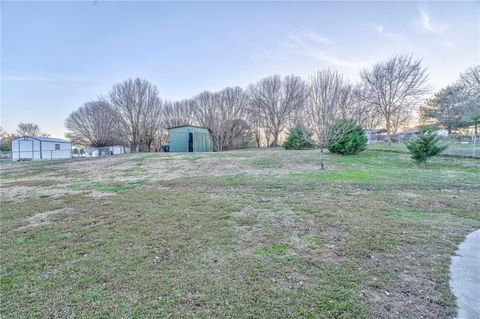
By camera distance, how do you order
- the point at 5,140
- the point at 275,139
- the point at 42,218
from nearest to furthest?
1. the point at 42,218
2. the point at 275,139
3. the point at 5,140

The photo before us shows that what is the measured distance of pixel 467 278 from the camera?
2322 millimetres

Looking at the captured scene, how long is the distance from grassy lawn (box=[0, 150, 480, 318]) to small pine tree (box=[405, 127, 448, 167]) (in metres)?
5.81

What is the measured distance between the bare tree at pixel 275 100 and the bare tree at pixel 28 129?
43.9 m

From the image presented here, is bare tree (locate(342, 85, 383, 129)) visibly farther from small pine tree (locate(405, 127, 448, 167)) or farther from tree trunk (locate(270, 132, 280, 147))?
tree trunk (locate(270, 132, 280, 147))

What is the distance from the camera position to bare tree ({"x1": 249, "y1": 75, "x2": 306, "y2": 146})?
31.4 metres

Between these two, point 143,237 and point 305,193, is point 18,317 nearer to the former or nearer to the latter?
point 143,237

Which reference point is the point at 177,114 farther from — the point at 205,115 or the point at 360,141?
the point at 360,141

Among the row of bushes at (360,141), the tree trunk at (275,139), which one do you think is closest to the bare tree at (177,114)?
the tree trunk at (275,139)

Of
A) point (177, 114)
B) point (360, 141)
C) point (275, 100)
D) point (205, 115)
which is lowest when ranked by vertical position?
point (360, 141)

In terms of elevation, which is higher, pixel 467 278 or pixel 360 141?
pixel 360 141

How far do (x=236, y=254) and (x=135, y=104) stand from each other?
116 feet

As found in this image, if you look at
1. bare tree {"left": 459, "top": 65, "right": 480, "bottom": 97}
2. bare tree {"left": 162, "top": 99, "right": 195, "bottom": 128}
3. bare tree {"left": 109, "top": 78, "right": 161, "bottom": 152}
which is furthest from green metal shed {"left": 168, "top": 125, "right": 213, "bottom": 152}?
bare tree {"left": 459, "top": 65, "right": 480, "bottom": 97}

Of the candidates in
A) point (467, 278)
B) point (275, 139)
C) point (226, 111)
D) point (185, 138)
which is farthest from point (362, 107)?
point (467, 278)

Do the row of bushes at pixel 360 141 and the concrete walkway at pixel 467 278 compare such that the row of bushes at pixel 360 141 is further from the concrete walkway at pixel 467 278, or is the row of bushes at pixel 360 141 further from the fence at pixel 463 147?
the concrete walkway at pixel 467 278
